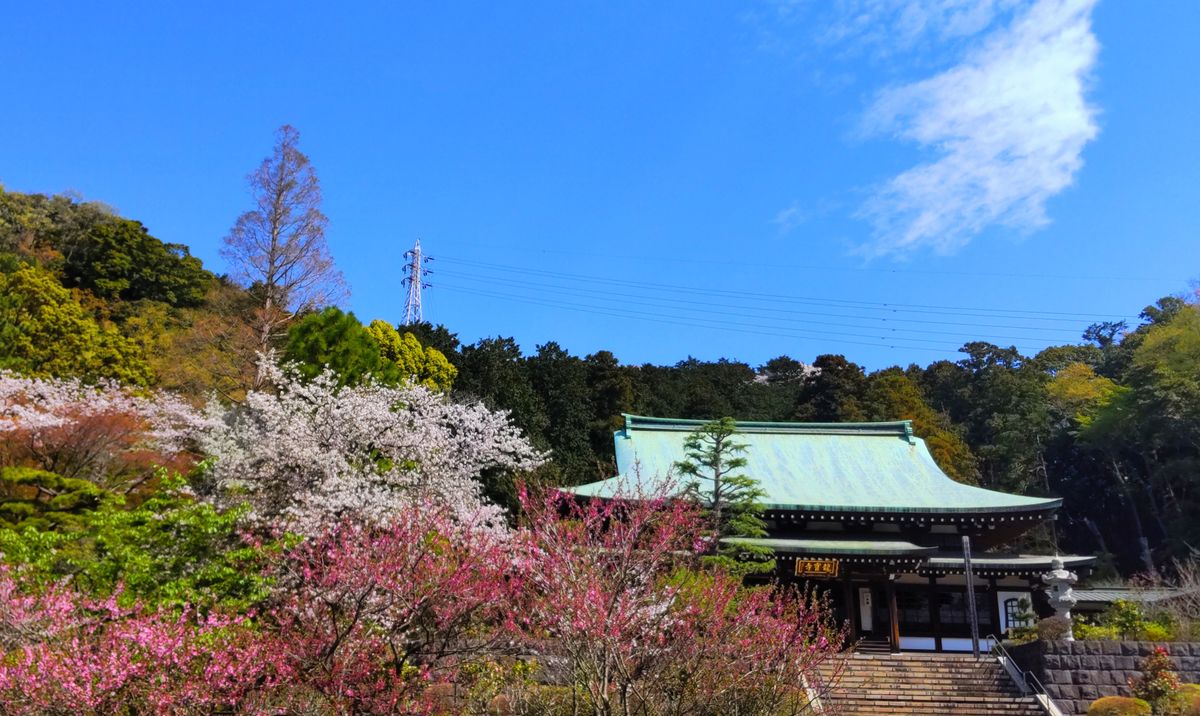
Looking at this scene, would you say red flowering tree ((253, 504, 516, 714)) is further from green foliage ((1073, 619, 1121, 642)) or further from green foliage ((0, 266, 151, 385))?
green foliage ((0, 266, 151, 385))

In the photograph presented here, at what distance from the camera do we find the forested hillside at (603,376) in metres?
25.8

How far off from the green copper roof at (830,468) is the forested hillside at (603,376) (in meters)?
3.38


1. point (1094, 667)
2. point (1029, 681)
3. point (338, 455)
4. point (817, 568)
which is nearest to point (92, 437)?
point (338, 455)

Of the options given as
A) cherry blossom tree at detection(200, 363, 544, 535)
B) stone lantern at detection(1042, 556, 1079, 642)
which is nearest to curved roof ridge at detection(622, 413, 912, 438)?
cherry blossom tree at detection(200, 363, 544, 535)

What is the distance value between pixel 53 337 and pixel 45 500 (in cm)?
1356

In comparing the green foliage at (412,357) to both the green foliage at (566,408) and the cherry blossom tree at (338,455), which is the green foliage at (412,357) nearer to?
the green foliage at (566,408)

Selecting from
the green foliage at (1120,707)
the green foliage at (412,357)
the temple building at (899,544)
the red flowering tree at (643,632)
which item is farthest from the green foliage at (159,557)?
the green foliage at (412,357)

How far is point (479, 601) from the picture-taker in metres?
9.55

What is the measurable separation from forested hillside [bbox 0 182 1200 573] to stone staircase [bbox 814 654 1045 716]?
7252mm

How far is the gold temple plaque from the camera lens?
20203mm

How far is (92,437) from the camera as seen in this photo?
1969 centimetres

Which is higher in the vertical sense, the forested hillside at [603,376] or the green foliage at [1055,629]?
the forested hillside at [603,376]

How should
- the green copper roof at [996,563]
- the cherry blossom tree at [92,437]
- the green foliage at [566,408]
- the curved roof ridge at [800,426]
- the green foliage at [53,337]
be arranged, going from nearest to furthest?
the cherry blossom tree at [92,437] → the green copper roof at [996,563] → the green foliage at [53,337] → the curved roof ridge at [800,426] → the green foliage at [566,408]

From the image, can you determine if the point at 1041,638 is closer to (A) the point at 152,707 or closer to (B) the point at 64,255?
(A) the point at 152,707
